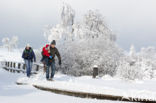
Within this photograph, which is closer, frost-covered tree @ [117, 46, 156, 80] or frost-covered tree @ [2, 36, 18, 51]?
frost-covered tree @ [117, 46, 156, 80]

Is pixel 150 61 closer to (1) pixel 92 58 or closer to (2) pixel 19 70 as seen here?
(1) pixel 92 58

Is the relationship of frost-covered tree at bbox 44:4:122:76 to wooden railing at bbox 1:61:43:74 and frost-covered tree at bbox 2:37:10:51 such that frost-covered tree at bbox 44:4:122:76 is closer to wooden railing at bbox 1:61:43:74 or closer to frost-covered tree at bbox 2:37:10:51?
wooden railing at bbox 1:61:43:74

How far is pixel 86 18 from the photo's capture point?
34.8 metres

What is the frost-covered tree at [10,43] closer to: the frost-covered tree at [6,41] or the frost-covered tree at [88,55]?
the frost-covered tree at [6,41]

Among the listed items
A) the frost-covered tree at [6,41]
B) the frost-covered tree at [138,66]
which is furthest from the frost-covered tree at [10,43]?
the frost-covered tree at [138,66]

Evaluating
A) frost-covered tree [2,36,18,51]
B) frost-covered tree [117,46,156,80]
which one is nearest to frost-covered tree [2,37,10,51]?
frost-covered tree [2,36,18,51]

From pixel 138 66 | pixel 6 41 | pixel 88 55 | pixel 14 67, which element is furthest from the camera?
pixel 6 41

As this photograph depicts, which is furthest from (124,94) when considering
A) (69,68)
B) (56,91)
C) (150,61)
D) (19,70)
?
(150,61)

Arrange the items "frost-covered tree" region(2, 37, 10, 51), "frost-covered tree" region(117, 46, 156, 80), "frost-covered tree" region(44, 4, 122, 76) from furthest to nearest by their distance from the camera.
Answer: "frost-covered tree" region(2, 37, 10, 51), "frost-covered tree" region(44, 4, 122, 76), "frost-covered tree" region(117, 46, 156, 80)

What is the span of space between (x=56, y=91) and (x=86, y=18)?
87.9ft

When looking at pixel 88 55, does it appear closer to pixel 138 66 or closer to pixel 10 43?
pixel 138 66

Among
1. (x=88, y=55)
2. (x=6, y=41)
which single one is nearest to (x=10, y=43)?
(x=6, y=41)

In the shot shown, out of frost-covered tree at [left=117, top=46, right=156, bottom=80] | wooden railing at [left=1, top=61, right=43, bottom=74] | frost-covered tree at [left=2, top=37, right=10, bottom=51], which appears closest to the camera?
frost-covered tree at [left=117, top=46, right=156, bottom=80]

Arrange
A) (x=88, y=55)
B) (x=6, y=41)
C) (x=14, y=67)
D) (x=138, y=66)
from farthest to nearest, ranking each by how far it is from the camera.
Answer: (x=6, y=41) < (x=88, y=55) < (x=14, y=67) < (x=138, y=66)
